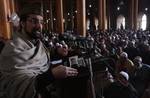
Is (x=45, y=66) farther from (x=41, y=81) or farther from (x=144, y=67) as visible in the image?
(x=144, y=67)

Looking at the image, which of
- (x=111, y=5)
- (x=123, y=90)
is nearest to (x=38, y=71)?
(x=123, y=90)

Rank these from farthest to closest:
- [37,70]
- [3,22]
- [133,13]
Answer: [133,13] < [3,22] < [37,70]

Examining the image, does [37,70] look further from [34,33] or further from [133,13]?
[133,13]

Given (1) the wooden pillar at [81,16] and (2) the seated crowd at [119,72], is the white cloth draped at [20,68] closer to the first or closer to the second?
(2) the seated crowd at [119,72]

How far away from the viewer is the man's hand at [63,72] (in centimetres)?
157

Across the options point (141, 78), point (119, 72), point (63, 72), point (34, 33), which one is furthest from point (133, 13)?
point (63, 72)

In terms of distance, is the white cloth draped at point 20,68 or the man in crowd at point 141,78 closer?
the white cloth draped at point 20,68

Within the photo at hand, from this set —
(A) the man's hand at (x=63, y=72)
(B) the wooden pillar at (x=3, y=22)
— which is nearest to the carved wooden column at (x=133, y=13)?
(B) the wooden pillar at (x=3, y=22)

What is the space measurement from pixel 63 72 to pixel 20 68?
10.1 inches

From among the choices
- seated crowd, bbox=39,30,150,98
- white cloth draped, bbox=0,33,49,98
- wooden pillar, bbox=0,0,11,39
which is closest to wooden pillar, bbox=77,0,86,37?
wooden pillar, bbox=0,0,11,39

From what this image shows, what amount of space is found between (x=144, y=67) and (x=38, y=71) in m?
6.55

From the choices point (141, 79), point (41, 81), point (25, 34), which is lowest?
point (141, 79)

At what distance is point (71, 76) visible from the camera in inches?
65.5

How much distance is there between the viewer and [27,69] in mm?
1668
